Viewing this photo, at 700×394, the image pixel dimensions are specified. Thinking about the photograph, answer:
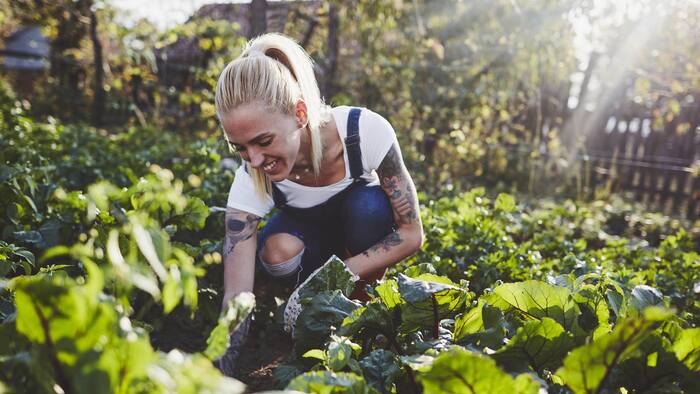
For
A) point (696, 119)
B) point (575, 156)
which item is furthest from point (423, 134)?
point (696, 119)

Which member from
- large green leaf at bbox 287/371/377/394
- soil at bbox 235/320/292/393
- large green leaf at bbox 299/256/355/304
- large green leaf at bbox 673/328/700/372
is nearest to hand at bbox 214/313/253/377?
soil at bbox 235/320/292/393

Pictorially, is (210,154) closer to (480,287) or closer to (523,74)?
(480,287)

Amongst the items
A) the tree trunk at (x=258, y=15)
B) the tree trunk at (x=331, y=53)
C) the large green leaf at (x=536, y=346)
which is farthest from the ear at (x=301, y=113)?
the tree trunk at (x=331, y=53)

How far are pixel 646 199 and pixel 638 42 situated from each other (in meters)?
3.95

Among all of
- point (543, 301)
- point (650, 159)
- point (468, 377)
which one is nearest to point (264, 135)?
point (543, 301)

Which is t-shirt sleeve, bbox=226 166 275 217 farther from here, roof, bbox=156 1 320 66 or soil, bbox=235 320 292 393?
roof, bbox=156 1 320 66

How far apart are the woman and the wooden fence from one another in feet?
22.3

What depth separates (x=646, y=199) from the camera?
9.06 meters

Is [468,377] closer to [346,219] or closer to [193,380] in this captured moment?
[193,380]

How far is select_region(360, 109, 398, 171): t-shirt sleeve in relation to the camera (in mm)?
2543

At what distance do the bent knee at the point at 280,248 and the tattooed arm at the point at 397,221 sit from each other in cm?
29

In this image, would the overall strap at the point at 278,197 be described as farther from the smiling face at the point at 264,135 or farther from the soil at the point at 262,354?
the soil at the point at 262,354

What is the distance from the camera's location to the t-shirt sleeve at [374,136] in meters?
2.54

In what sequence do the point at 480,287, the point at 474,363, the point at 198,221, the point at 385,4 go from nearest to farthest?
the point at 474,363 < the point at 198,221 < the point at 480,287 < the point at 385,4
